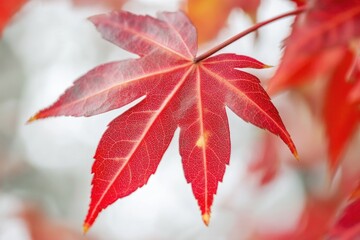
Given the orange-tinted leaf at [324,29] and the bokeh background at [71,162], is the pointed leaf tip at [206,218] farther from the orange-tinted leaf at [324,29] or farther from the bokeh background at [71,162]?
the bokeh background at [71,162]

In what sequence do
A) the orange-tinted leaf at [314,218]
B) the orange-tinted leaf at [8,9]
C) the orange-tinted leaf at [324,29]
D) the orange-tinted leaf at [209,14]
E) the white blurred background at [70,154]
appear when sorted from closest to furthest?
the orange-tinted leaf at [324,29] → the orange-tinted leaf at [8,9] → the orange-tinted leaf at [209,14] → the orange-tinted leaf at [314,218] → the white blurred background at [70,154]

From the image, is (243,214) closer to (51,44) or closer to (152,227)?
(152,227)

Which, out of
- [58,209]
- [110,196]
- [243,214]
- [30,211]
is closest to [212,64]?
[110,196]

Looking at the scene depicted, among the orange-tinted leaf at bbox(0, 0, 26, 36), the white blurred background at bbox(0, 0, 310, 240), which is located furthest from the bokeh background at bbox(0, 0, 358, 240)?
the orange-tinted leaf at bbox(0, 0, 26, 36)

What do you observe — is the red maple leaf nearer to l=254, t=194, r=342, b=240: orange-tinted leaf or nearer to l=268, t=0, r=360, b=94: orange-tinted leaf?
l=268, t=0, r=360, b=94: orange-tinted leaf

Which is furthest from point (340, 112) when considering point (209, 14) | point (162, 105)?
point (162, 105)

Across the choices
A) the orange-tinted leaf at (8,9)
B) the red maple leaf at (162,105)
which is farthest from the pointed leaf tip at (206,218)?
the orange-tinted leaf at (8,9)

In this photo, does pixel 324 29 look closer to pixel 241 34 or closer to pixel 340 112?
pixel 241 34
